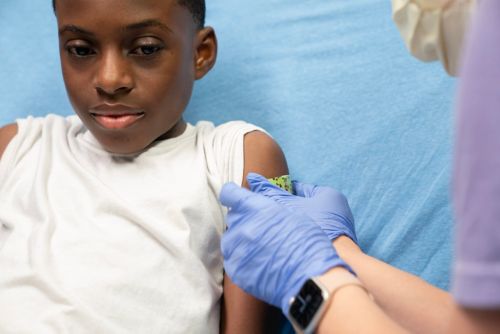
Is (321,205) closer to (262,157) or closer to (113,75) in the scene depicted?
(262,157)

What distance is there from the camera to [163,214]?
1.32 meters

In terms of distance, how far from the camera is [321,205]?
1316mm

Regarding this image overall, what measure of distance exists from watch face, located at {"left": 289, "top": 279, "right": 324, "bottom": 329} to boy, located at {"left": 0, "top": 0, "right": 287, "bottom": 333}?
306mm

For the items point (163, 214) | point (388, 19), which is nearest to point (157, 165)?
point (163, 214)

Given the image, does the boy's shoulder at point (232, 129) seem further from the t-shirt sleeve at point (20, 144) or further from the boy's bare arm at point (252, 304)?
the t-shirt sleeve at point (20, 144)

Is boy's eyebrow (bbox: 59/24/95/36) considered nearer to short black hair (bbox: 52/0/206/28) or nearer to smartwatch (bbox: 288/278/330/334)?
short black hair (bbox: 52/0/206/28)

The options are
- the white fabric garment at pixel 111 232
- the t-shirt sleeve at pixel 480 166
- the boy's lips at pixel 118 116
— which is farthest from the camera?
the boy's lips at pixel 118 116

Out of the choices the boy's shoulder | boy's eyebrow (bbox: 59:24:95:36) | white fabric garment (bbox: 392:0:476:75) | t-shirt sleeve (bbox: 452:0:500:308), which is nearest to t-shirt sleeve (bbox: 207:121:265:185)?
the boy's shoulder

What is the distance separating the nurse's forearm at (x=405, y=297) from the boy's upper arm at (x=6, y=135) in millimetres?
741

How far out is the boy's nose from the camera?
1280 millimetres

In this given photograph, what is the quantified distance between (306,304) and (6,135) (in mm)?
831

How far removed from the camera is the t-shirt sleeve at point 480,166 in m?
0.64

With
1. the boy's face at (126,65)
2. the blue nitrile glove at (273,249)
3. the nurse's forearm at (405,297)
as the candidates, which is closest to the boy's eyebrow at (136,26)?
the boy's face at (126,65)

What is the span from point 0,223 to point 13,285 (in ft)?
0.59
